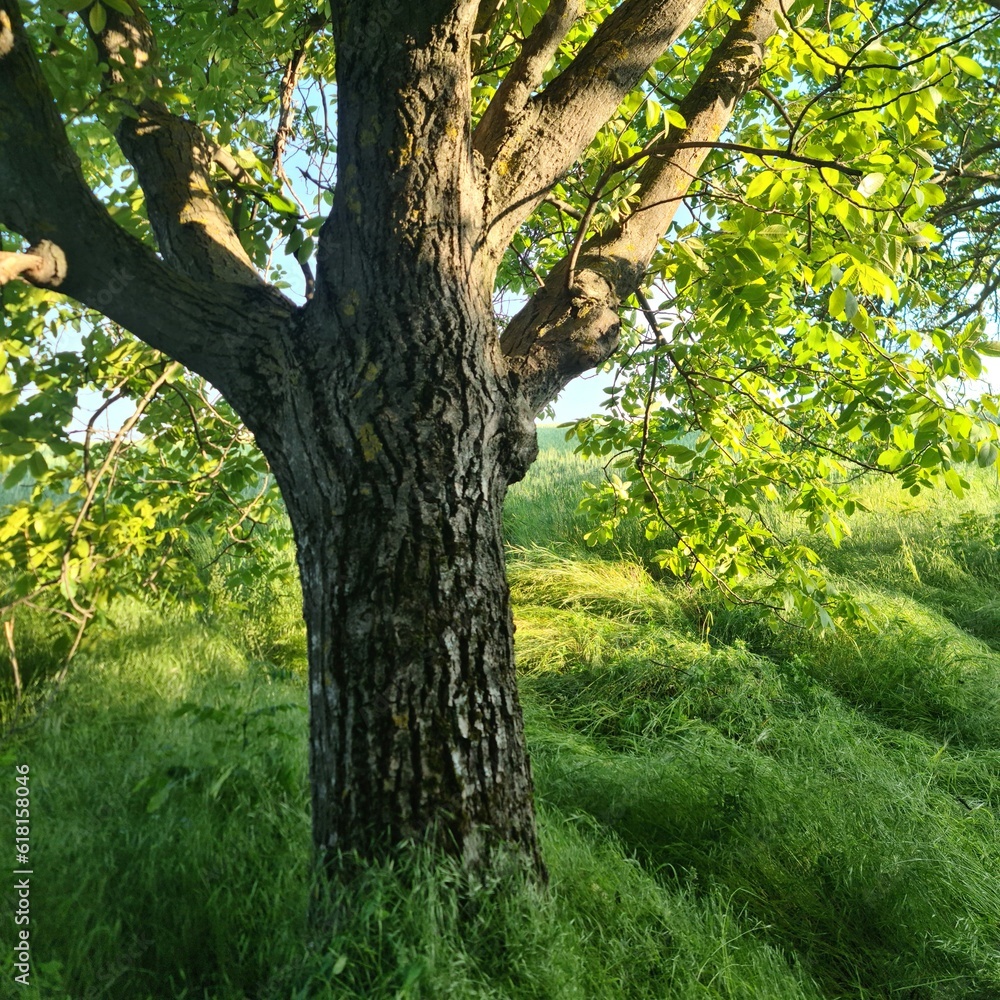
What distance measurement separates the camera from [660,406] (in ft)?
13.2

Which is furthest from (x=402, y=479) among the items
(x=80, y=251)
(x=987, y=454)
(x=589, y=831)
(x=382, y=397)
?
(x=589, y=831)

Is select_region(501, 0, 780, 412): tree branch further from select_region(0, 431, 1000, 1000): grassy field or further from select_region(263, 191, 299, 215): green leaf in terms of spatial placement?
select_region(0, 431, 1000, 1000): grassy field

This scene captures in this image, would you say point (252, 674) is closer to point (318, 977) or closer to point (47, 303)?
point (47, 303)

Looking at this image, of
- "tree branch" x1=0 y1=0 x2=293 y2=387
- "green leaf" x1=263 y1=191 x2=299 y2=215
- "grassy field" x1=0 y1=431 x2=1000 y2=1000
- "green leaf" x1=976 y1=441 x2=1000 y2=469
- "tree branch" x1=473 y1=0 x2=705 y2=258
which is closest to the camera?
"grassy field" x1=0 y1=431 x2=1000 y2=1000

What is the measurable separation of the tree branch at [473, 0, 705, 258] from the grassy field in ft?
6.30

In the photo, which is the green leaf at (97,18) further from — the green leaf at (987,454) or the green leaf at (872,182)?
the green leaf at (987,454)

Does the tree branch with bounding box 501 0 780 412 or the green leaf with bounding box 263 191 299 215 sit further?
the green leaf with bounding box 263 191 299 215

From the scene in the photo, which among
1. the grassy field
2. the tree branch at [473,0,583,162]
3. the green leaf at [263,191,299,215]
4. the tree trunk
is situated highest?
the tree branch at [473,0,583,162]

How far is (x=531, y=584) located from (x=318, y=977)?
5.63 metres

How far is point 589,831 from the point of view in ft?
10.4

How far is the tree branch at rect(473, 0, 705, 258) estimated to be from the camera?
8.39ft

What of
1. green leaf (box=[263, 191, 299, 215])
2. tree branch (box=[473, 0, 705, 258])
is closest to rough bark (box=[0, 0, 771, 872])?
tree branch (box=[473, 0, 705, 258])

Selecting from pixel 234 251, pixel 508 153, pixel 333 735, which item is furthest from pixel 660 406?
pixel 333 735

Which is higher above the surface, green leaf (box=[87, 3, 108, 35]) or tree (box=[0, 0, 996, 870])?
green leaf (box=[87, 3, 108, 35])
